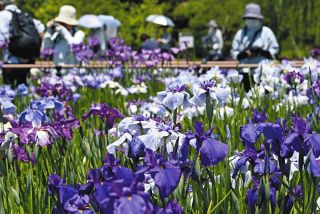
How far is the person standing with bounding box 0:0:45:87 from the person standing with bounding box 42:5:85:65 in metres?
0.72

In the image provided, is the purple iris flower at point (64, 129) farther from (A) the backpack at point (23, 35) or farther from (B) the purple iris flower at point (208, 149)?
(A) the backpack at point (23, 35)

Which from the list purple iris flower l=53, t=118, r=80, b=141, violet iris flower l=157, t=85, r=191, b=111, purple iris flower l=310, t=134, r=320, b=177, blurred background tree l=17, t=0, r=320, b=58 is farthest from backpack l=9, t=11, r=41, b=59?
blurred background tree l=17, t=0, r=320, b=58

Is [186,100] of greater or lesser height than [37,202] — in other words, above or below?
above

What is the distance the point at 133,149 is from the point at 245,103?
244 cm

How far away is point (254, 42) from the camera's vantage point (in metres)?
7.12

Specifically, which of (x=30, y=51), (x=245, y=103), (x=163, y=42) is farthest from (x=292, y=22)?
(x=245, y=103)

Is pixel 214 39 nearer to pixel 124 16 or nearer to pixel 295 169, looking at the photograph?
pixel 124 16

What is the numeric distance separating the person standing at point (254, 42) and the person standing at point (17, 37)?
2.38m

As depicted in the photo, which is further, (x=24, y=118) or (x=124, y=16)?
(x=124, y=16)

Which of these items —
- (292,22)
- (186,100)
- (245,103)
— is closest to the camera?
(186,100)

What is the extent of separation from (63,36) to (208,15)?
58.4ft

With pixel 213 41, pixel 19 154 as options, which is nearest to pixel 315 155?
pixel 19 154

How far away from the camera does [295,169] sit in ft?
7.13

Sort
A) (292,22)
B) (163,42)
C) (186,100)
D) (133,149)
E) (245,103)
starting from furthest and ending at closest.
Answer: (292,22) → (163,42) → (245,103) → (186,100) → (133,149)
